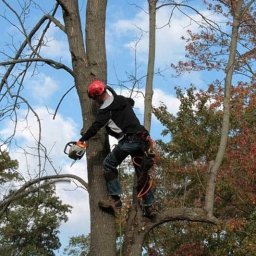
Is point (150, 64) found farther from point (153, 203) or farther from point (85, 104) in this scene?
point (153, 203)

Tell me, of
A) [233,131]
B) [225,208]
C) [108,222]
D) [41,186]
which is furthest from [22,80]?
[233,131]

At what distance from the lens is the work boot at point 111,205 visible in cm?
462

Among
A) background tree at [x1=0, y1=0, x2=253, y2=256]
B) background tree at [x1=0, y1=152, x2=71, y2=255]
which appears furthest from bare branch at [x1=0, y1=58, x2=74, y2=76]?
background tree at [x1=0, y1=152, x2=71, y2=255]

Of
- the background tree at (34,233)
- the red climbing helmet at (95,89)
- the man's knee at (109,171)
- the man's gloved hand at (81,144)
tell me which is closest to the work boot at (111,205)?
the man's knee at (109,171)

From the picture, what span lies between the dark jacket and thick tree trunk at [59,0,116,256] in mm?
131

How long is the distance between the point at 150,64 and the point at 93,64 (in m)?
0.57

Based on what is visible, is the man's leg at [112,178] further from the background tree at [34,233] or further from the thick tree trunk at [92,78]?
the background tree at [34,233]

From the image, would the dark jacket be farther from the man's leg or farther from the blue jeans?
the man's leg

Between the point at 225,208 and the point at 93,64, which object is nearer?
the point at 93,64

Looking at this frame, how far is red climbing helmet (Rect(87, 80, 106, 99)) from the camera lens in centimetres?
472

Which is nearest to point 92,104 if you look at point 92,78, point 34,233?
point 92,78

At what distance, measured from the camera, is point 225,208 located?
1476 centimetres

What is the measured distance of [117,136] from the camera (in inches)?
196

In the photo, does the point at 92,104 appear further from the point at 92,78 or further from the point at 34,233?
the point at 34,233
